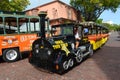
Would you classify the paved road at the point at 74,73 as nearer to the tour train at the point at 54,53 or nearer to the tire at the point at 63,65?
the tire at the point at 63,65

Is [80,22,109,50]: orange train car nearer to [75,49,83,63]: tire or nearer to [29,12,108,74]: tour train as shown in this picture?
[75,49,83,63]: tire

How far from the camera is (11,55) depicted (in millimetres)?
11875

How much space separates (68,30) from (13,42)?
3.17m

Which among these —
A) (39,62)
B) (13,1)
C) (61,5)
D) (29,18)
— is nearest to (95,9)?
(61,5)

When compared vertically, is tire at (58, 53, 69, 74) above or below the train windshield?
below

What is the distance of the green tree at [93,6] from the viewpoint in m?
46.3

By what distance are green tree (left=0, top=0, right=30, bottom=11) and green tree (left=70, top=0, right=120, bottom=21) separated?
19.0m

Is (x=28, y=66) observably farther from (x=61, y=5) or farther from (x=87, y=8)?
(x=87, y=8)

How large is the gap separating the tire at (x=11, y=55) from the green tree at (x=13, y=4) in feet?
53.8

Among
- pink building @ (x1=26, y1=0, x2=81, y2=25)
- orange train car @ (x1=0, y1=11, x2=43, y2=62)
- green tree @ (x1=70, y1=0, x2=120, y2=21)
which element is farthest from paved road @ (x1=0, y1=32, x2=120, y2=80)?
green tree @ (x1=70, y1=0, x2=120, y2=21)

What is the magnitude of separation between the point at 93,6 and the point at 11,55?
37.1 metres

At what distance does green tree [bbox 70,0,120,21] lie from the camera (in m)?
46.3

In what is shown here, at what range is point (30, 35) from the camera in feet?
41.9

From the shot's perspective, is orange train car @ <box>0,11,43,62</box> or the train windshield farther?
orange train car @ <box>0,11,43,62</box>
